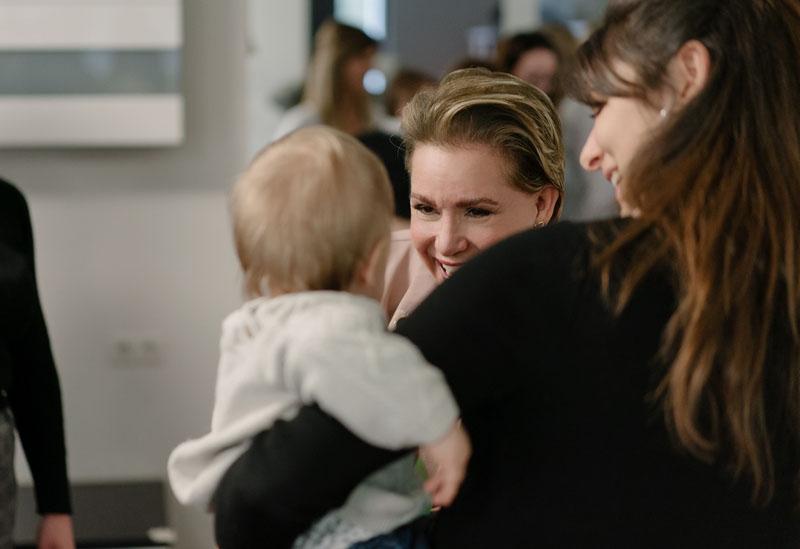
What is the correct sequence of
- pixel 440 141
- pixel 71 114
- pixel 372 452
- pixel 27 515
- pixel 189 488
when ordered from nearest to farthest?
pixel 372 452, pixel 189 488, pixel 440 141, pixel 27 515, pixel 71 114

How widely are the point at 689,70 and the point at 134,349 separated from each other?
8.99ft

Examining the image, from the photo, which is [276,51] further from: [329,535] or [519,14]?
[329,535]

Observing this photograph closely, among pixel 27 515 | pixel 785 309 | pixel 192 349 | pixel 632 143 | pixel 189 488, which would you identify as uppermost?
pixel 632 143

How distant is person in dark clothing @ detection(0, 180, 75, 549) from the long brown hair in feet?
4.69

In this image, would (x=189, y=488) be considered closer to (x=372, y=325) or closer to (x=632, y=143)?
(x=372, y=325)

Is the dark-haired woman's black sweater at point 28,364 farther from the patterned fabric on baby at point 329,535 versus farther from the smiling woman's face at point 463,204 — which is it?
the patterned fabric on baby at point 329,535

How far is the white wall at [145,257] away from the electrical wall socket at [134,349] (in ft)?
0.05

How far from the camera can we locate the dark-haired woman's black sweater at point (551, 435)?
1101 mm

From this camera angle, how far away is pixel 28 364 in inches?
91.5

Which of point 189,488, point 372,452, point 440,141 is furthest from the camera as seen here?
point 440,141

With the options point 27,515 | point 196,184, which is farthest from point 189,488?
point 196,184

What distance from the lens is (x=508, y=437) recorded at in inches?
44.8

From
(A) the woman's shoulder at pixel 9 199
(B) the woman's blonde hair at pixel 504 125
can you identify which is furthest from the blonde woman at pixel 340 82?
(B) the woman's blonde hair at pixel 504 125

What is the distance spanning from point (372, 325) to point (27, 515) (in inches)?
94.0
